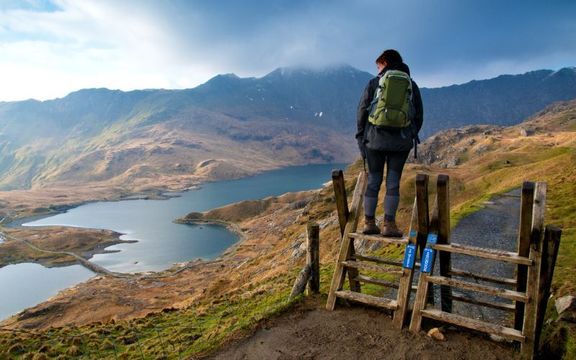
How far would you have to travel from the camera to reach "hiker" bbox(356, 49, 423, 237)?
8711 mm

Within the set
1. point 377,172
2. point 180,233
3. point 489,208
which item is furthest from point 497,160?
point 180,233

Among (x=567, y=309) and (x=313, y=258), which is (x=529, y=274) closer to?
(x=567, y=309)

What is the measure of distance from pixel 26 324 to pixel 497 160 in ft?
322

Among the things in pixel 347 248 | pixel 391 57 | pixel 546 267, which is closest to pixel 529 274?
pixel 546 267

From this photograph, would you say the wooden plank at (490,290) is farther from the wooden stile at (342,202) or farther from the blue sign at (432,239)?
the wooden stile at (342,202)

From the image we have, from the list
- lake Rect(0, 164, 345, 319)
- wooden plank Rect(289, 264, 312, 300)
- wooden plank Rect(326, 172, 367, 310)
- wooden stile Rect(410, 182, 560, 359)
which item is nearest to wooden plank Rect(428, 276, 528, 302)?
wooden stile Rect(410, 182, 560, 359)

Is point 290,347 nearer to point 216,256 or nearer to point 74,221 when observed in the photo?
point 216,256

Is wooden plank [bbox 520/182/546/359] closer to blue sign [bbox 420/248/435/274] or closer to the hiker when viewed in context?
blue sign [bbox 420/248/435/274]

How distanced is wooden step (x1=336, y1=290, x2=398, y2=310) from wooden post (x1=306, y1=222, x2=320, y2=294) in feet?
5.28

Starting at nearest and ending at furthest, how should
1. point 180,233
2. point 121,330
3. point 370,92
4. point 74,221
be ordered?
point 370,92, point 121,330, point 180,233, point 74,221

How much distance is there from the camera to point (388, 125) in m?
8.80

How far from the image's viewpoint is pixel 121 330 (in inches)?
1142

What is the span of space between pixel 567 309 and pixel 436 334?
132 inches

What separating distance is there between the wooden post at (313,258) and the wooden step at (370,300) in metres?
1.61
